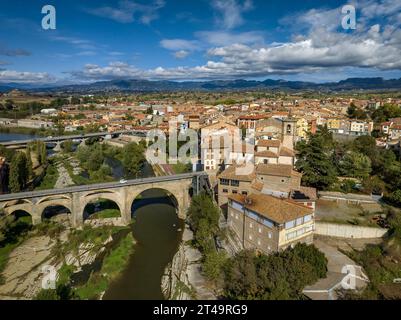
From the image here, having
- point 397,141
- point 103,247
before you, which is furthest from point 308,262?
point 397,141

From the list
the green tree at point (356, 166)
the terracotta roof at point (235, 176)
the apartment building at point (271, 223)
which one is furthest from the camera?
the green tree at point (356, 166)

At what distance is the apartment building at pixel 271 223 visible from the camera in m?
14.8

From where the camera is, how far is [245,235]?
1703cm

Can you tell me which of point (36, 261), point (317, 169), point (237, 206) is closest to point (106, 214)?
point (36, 261)

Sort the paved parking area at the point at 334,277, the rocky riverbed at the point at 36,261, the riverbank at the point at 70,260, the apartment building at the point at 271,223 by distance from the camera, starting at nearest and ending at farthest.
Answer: the paved parking area at the point at 334,277 < the apartment building at the point at 271,223 < the rocky riverbed at the point at 36,261 < the riverbank at the point at 70,260

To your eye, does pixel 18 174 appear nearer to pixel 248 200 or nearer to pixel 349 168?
pixel 248 200

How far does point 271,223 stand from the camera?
14984mm

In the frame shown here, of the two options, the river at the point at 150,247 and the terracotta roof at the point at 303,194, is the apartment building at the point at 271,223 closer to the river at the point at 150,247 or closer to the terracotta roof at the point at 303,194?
the terracotta roof at the point at 303,194

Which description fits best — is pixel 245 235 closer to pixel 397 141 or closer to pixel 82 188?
pixel 82 188

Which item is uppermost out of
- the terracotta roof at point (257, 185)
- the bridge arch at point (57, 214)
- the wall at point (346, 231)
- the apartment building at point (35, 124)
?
the apartment building at point (35, 124)

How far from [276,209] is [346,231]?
5117 millimetres

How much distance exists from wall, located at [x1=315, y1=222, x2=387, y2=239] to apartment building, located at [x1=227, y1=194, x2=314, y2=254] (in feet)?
5.18

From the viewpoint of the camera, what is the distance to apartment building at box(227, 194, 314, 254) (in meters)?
14.8

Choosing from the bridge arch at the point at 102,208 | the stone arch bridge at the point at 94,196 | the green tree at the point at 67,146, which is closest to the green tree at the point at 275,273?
the stone arch bridge at the point at 94,196
